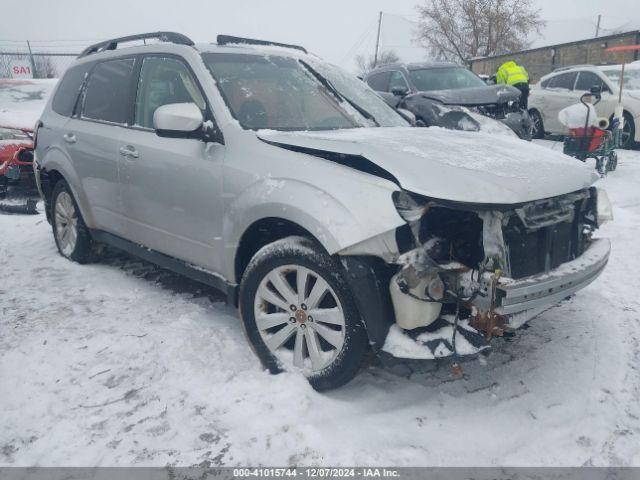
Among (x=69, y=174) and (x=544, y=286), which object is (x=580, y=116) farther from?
(x=69, y=174)

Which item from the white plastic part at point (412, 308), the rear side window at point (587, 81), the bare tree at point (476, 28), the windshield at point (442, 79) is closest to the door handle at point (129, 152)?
the white plastic part at point (412, 308)

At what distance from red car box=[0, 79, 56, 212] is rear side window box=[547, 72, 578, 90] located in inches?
415

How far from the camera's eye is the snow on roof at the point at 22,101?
26.1 feet

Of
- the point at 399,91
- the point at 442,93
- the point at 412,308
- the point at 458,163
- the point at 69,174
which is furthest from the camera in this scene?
the point at 442,93

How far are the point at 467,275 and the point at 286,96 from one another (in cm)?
174

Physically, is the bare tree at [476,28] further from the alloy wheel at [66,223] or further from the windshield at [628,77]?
the alloy wheel at [66,223]

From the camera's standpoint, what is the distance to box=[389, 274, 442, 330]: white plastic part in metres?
2.44

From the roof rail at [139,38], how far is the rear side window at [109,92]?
0.72ft

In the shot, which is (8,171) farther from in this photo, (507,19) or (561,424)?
(507,19)

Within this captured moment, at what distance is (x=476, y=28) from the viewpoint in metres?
36.8

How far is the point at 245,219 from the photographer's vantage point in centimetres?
295

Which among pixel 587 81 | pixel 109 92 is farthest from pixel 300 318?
pixel 587 81

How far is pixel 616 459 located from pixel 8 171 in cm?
751

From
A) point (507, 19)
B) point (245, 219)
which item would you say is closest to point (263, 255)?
point (245, 219)
